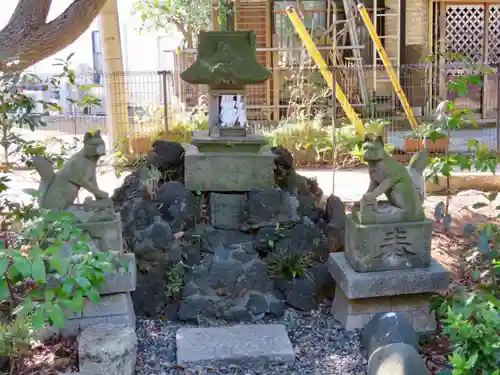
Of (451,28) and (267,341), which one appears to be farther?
(451,28)

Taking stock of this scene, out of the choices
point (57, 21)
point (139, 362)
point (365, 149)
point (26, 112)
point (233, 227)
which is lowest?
point (139, 362)

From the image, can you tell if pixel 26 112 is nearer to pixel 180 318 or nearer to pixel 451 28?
pixel 180 318

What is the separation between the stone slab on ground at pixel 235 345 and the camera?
4598 mm

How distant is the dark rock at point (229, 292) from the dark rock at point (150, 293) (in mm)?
199

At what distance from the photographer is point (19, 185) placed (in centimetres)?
1012

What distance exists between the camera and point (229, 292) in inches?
220

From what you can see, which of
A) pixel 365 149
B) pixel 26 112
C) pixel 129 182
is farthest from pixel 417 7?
pixel 26 112

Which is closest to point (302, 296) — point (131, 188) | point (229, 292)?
point (229, 292)

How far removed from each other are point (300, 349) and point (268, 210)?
1.86 m

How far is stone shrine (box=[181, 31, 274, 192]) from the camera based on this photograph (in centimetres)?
702

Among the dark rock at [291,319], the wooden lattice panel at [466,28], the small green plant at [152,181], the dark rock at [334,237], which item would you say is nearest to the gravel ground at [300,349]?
the dark rock at [291,319]

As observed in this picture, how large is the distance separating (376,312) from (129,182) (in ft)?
11.6

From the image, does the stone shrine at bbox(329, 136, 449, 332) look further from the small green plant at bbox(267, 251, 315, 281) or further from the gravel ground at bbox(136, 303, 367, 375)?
the small green plant at bbox(267, 251, 315, 281)

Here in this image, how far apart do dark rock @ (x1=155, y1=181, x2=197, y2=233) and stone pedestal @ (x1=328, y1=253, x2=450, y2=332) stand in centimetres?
191
